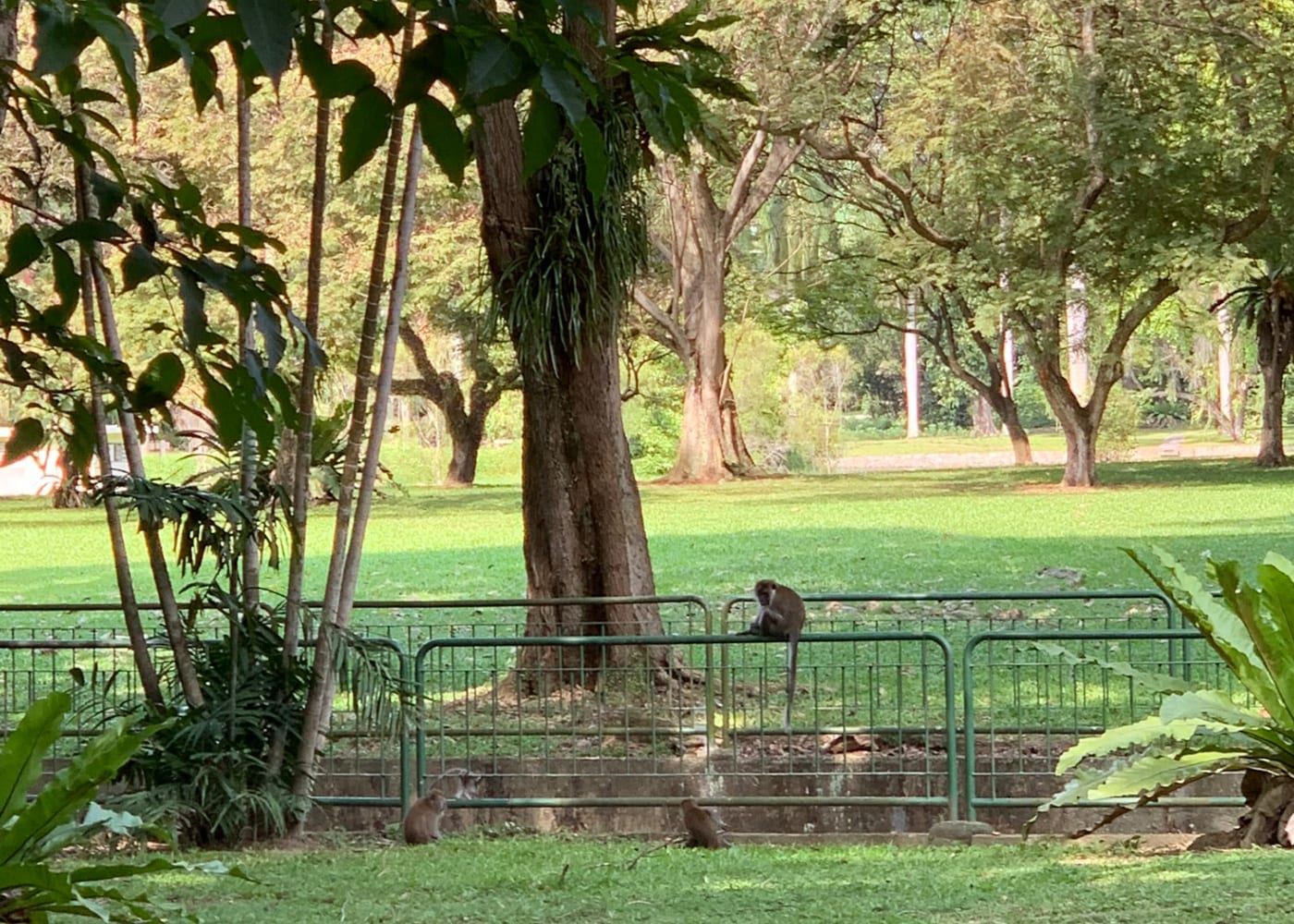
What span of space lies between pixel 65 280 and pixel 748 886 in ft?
12.5

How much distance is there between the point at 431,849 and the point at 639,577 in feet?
13.5

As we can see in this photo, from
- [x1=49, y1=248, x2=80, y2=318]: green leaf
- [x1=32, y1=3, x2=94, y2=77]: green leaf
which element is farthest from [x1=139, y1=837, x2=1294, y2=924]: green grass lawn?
[x1=32, y1=3, x2=94, y2=77]: green leaf

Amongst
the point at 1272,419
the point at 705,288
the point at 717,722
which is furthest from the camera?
the point at 1272,419

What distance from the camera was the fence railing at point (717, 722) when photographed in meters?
8.53

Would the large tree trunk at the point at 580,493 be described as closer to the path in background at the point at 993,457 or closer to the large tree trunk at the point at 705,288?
the large tree trunk at the point at 705,288

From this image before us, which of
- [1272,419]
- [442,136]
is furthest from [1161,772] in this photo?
[1272,419]

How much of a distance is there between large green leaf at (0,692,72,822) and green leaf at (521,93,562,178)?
119 inches

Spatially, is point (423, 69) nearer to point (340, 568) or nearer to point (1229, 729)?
point (1229, 729)

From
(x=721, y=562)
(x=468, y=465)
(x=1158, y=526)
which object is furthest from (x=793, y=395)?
(x=721, y=562)

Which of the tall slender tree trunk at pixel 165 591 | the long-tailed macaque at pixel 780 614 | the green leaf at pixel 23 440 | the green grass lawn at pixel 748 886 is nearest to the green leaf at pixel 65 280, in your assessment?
the green leaf at pixel 23 440

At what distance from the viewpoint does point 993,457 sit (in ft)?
197

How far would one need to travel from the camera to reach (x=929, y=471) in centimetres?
4828

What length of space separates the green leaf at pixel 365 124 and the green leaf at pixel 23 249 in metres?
1.09

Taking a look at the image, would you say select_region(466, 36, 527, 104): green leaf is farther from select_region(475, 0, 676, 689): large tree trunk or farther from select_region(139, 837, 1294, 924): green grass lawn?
select_region(475, 0, 676, 689): large tree trunk
